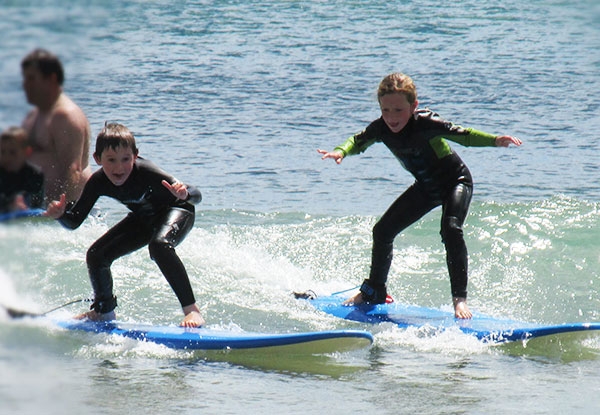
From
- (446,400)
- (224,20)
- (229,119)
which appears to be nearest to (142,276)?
(446,400)

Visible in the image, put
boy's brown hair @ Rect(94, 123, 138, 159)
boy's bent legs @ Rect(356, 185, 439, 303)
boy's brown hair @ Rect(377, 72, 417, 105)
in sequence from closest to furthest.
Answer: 1. boy's brown hair @ Rect(94, 123, 138, 159)
2. boy's brown hair @ Rect(377, 72, 417, 105)
3. boy's bent legs @ Rect(356, 185, 439, 303)

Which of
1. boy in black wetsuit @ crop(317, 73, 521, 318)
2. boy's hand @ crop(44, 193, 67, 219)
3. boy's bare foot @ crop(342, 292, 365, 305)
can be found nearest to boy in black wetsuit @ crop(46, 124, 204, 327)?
boy in black wetsuit @ crop(317, 73, 521, 318)

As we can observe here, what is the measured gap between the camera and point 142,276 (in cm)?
786

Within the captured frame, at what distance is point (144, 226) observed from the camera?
5.95 meters

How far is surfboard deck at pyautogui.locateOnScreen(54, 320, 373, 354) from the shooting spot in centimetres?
543

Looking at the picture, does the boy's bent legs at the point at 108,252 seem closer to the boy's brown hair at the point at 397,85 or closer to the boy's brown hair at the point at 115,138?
the boy's brown hair at the point at 115,138

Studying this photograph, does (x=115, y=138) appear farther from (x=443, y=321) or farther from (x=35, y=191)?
(x=35, y=191)

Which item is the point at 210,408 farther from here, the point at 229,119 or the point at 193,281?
the point at 229,119

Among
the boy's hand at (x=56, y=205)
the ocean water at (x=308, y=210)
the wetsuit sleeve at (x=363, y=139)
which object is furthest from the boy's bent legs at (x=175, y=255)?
the boy's hand at (x=56, y=205)

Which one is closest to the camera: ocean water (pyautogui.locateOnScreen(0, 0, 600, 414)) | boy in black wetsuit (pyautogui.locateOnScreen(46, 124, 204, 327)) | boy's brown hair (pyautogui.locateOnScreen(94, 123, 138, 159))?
ocean water (pyautogui.locateOnScreen(0, 0, 600, 414))

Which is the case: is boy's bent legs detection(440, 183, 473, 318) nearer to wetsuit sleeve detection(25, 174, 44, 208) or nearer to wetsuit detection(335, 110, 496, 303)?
wetsuit detection(335, 110, 496, 303)

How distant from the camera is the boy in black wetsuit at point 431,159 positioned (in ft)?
20.3

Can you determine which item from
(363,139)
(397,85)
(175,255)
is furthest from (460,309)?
(175,255)

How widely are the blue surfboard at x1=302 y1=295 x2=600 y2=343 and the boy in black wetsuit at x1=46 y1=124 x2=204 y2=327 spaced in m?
1.33
